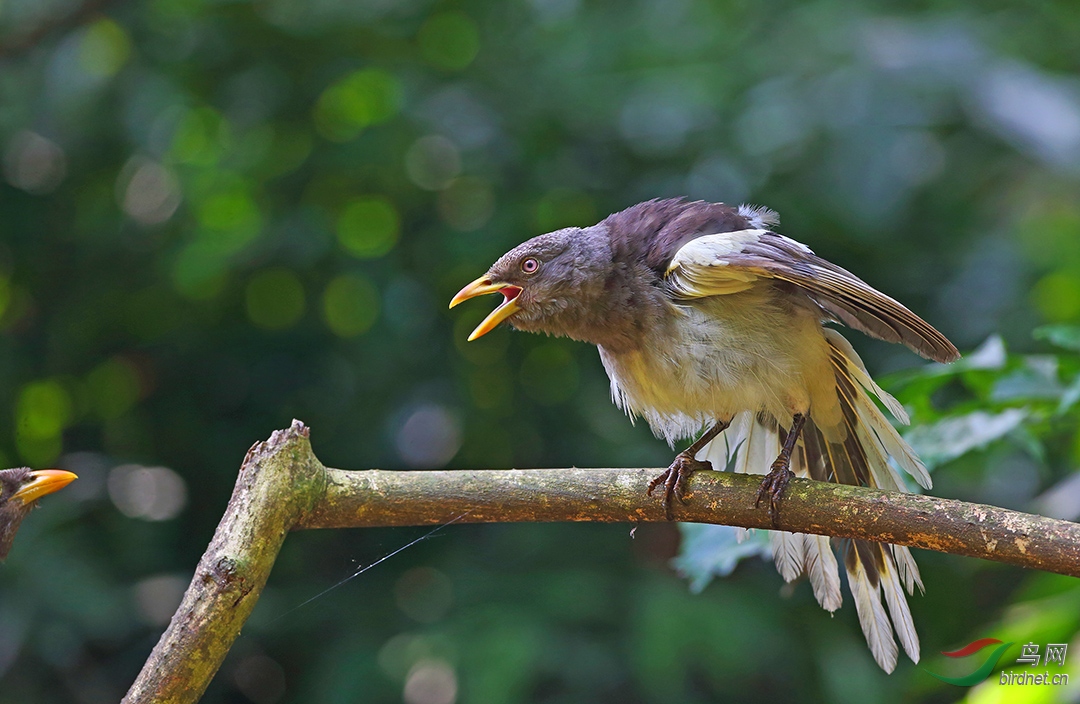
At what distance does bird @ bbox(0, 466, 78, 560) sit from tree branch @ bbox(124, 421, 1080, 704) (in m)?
1.33

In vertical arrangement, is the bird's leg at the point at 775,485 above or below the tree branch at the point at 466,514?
below

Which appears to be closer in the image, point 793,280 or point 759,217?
point 793,280

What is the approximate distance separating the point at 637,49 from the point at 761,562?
2561 millimetres

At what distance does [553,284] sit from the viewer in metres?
3.08

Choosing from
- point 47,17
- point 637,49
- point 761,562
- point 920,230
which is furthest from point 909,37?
point 47,17

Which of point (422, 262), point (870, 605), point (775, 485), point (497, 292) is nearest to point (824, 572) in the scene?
point (870, 605)

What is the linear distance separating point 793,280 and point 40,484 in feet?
8.36

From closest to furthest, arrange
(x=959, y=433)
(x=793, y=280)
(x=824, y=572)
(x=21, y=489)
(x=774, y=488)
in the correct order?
(x=774, y=488) < (x=793, y=280) < (x=959, y=433) < (x=824, y=572) < (x=21, y=489)

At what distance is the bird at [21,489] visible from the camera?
3.26 m

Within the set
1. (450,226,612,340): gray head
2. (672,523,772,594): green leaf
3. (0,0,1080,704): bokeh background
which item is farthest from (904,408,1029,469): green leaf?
(0,0,1080,704): bokeh background

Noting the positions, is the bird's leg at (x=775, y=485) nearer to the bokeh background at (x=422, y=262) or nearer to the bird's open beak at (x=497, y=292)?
the bird's open beak at (x=497, y=292)

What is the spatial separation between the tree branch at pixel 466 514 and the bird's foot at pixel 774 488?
0.02m

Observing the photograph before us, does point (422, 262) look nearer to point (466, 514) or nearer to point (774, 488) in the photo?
point (466, 514)

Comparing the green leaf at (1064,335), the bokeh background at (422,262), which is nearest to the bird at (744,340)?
the green leaf at (1064,335)
